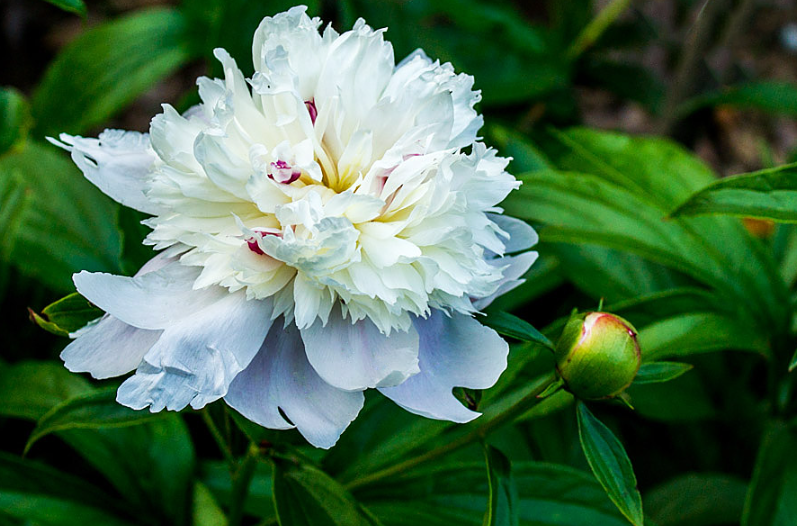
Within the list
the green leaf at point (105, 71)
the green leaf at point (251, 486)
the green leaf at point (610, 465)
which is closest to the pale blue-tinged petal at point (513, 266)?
the green leaf at point (610, 465)

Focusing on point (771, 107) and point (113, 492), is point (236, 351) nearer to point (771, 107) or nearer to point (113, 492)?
point (113, 492)

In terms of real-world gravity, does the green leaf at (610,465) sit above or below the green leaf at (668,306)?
above

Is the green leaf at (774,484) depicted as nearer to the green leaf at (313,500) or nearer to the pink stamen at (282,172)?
the green leaf at (313,500)

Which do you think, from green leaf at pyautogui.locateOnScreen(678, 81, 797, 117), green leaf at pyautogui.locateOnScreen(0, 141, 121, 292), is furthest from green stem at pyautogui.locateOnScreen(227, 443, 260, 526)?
green leaf at pyautogui.locateOnScreen(678, 81, 797, 117)

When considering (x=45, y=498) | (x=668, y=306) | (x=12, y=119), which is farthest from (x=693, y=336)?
(x=12, y=119)

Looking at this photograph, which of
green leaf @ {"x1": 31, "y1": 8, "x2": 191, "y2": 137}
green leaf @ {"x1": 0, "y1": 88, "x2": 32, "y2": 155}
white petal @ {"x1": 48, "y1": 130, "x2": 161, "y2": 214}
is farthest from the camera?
green leaf @ {"x1": 31, "y1": 8, "x2": 191, "y2": 137}

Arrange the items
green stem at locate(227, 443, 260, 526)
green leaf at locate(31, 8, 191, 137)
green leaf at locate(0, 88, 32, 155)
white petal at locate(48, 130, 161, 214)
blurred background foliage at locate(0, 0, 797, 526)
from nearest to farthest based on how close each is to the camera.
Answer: white petal at locate(48, 130, 161, 214), green stem at locate(227, 443, 260, 526), blurred background foliage at locate(0, 0, 797, 526), green leaf at locate(0, 88, 32, 155), green leaf at locate(31, 8, 191, 137)

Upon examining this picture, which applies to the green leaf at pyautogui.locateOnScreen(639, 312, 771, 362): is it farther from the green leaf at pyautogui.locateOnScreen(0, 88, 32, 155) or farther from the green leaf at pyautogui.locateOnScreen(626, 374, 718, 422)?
the green leaf at pyautogui.locateOnScreen(0, 88, 32, 155)
